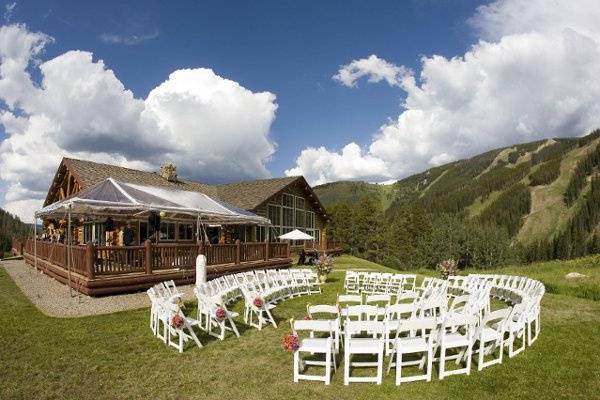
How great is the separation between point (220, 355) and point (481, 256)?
69805 millimetres

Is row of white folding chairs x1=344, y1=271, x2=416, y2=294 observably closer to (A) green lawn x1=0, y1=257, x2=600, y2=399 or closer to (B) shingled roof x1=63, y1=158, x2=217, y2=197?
(A) green lawn x1=0, y1=257, x2=600, y2=399

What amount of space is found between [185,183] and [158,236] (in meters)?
13.5

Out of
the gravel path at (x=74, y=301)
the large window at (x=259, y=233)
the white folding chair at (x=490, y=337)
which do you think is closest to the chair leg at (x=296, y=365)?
the white folding chair at (x=490, y=337)

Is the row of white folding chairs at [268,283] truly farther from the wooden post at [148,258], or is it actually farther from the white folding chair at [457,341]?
the white folding chair at [457,341]

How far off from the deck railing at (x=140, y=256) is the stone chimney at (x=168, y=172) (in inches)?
420

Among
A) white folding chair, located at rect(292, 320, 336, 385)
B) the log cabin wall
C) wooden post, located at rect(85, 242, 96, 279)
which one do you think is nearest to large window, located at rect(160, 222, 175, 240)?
the log cabin wall

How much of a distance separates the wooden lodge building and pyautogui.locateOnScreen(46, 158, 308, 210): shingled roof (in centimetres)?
6

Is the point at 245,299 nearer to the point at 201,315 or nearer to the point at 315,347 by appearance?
the point at 201,315

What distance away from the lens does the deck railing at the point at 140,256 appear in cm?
1330

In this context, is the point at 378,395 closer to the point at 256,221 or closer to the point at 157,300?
the point at 157,300

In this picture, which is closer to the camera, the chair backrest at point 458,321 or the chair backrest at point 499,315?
the chair backrest at point 458,321

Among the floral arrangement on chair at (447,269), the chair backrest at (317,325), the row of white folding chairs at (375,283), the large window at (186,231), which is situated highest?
the large window at (186,231)

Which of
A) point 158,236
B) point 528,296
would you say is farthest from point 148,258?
point 528,296

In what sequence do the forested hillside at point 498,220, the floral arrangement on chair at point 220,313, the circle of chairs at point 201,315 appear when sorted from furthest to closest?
1. the forested hillside at point 498,220
2. the floral arrangement on chair at point 220,313
3. the circle of chairs at point 201,315
